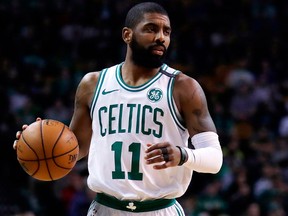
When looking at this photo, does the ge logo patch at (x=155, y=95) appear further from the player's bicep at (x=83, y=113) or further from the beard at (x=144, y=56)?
the player's bicep at (x=83, y=113)

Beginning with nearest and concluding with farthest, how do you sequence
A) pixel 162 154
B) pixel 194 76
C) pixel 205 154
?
pixel 162 154 < pixel 205 154 < pixel 194 76

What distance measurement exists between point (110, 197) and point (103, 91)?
880 millimetres

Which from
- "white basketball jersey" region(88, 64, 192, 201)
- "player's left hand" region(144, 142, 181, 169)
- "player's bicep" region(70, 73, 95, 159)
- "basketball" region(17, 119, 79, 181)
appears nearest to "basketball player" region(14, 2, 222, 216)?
"white basketball jersey" region(88, 64, 192, 201)

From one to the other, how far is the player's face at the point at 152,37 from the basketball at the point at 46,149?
2.93 ft

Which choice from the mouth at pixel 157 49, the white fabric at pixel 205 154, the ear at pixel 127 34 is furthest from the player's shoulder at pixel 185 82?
the ear at pixel 127 34

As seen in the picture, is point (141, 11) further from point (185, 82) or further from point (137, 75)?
point (185, 82)

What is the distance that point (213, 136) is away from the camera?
5.71m

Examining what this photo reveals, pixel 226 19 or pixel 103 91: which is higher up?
pixel 226 19

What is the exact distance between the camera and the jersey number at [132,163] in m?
5.75

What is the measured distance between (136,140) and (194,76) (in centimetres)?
934

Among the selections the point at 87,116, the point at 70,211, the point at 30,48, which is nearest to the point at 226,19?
the point at 30,48

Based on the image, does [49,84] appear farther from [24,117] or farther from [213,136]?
[213,136]

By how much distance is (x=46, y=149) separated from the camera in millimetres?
5625

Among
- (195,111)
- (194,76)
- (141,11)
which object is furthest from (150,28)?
(194,76)
